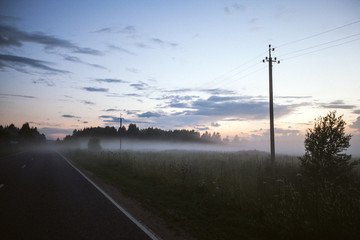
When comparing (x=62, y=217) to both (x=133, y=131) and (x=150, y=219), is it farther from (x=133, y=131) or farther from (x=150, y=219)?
(x=133, y=131)

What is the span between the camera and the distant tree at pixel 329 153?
9969 millimetres

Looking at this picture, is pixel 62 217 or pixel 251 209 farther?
pixel 251 209

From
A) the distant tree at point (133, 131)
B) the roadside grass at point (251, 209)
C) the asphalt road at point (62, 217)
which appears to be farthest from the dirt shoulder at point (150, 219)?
the distant tree at point (133, 131)

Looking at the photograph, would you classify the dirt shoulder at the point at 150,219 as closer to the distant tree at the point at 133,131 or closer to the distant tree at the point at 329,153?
the distant tree at the point at 329,153

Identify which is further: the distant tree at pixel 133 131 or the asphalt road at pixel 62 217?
the distant tree at pixel 133 131

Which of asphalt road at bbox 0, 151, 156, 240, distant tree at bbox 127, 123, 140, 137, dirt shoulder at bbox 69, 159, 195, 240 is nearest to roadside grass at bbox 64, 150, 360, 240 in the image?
dirt shoulder at bbox 69, 159, 195, 240

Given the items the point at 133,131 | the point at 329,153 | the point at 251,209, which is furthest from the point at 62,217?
the point at 133,131

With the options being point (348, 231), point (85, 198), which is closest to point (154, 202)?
point (85, 198)

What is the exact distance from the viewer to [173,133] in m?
157

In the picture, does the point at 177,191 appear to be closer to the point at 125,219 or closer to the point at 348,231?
the point at 125,219

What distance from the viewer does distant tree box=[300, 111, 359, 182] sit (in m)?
9.97

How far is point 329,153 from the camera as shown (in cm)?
1014

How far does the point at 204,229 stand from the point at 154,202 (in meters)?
3.18

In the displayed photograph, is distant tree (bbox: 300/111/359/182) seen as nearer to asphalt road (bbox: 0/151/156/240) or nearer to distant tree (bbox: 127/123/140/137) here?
asphalt road (bbox: 0/151/156/240)
